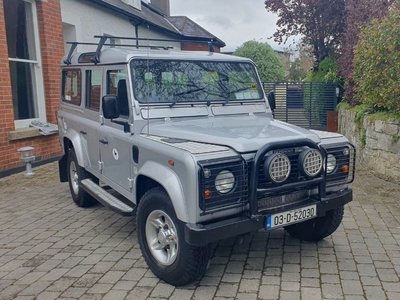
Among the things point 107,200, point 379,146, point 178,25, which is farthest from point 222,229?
point 178,25

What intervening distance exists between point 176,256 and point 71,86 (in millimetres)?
3490

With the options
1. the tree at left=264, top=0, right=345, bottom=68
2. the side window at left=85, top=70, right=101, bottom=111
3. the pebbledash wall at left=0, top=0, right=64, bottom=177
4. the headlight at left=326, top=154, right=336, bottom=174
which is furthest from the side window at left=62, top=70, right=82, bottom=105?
the tree at left=264, top=0, right=345, bottom=68

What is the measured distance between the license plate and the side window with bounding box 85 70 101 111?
104 inches

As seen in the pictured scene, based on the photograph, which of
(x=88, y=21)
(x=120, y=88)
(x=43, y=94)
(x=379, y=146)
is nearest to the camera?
(x=120, y=88)

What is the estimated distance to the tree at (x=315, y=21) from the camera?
14.5 meters

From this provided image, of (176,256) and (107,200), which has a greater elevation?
(107,200)

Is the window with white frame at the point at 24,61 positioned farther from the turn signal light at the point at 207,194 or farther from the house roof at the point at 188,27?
the house roof at the point at 188,27

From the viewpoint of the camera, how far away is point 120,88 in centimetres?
429

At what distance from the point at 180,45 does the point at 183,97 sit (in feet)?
45.8

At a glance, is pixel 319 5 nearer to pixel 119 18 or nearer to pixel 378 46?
pixel 119 18

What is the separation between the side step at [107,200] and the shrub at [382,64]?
15.9ft

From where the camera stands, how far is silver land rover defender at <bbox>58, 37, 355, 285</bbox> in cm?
308

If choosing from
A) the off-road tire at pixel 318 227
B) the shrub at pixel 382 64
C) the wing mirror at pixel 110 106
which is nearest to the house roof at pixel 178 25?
the shrub at pixel 382 64

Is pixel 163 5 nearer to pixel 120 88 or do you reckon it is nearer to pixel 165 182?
pixel 120 88
